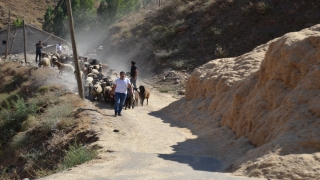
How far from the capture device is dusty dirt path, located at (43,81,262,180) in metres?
8.59

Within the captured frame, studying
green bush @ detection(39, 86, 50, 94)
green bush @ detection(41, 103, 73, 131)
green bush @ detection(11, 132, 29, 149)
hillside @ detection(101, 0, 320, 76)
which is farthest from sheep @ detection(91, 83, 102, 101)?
hillside @ detection(101, 0, 320, 76)

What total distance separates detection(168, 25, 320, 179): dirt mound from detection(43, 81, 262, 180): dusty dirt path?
2.05 feet

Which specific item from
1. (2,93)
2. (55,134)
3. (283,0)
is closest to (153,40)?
(283,0)

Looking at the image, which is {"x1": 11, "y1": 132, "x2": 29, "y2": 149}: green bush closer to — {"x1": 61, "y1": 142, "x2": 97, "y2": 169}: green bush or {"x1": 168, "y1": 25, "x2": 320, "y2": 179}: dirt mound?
{"x1": 168, "y1": 25, "x2": 320, "y2": 179}: dirt mound

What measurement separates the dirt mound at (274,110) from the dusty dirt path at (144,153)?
2.05 ft

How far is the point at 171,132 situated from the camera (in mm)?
14609

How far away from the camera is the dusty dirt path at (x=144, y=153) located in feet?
28.2

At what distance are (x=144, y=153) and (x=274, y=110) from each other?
3.18 meters

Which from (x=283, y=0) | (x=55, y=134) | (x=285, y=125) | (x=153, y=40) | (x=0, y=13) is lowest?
(x=55, y=134)

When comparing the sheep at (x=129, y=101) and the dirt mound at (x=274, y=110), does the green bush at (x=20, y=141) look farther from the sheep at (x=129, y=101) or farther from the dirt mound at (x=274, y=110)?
the dirt mound at (x=274, y=110)

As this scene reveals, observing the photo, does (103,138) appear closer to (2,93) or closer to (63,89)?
(63,89)

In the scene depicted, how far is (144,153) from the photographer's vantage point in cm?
1090

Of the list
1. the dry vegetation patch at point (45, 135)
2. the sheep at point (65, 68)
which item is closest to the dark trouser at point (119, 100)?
the dry vegetation patch at point (45, 135)

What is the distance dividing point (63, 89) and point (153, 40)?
18.8 metres
